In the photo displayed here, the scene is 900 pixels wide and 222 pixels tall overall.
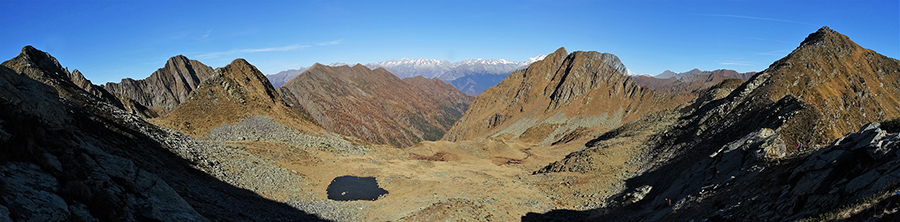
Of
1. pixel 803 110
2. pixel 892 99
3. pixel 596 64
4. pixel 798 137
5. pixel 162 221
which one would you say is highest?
pixel 596 64

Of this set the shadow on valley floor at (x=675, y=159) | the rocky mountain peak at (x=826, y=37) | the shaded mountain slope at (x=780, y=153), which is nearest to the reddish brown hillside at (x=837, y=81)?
the rocky mountain peak at (x=826, y=37)

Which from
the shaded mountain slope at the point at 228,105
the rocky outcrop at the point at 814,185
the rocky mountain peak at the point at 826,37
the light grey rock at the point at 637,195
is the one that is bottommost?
the light grey rock at the point at 637,195

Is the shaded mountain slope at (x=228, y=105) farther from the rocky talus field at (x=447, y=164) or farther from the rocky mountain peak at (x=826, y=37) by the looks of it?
the rocky mountain peak at (x=826, y=37)

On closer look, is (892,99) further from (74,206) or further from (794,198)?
(74,206)

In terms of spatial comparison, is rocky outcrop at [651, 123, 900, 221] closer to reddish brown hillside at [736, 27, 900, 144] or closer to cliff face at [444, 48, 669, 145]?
reddish brown hillside at [736, 27, 900, 144]

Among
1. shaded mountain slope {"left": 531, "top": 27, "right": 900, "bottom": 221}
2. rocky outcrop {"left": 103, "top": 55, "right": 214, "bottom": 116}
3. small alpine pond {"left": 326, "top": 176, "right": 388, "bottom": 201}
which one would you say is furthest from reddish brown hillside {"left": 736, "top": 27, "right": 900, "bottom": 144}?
rocky outcrop {"left": 103, "top": 55, "right": 214, "bottom": 116}

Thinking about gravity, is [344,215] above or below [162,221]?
below

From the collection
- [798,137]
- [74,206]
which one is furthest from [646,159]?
[74,206]
